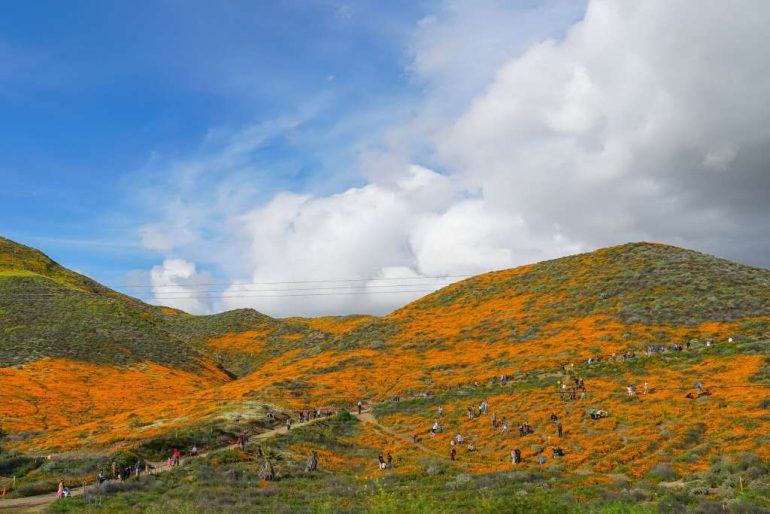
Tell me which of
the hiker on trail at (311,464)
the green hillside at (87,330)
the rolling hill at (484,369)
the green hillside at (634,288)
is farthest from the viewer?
the green hillside at (87,330)

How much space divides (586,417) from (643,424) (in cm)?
463

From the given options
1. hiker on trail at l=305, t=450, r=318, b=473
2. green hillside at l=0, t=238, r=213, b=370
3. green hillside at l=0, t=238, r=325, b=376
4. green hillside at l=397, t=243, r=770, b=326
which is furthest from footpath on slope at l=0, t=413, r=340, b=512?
green hillside at l=397, t=243, r=770, b=326

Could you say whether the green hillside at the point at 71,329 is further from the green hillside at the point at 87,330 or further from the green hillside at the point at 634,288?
the green hillside at the point at 634,288

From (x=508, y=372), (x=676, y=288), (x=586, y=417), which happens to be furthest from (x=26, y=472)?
(x=676, y=288)

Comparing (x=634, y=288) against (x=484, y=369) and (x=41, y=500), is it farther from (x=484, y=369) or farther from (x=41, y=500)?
(x=41, y=500)

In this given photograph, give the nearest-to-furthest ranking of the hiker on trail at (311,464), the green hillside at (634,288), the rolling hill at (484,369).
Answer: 1. the rolling hill at (484,369)
2. the hiker on trail at (311,464)
3. the green hillside at (634,288)

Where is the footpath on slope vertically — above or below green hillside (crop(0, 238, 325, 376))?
below

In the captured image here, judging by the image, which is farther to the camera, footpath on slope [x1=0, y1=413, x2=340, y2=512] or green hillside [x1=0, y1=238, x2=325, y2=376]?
green hillside [x1=0, y1=238, x2=325, y2=376]

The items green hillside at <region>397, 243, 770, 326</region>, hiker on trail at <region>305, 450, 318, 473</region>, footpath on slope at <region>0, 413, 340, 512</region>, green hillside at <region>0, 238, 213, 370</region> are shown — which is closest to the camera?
footpath on slope at <region>0, 413, 340, 512</region>

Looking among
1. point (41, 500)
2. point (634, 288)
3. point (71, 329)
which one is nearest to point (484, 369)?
point (634, 288)

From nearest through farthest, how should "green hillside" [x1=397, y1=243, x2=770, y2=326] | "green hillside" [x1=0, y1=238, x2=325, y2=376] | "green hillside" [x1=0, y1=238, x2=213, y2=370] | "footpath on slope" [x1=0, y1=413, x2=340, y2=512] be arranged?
"footpath on slope" [x1=0, y1=413, x2=340, y2=512] < "green hillside" [x1=397, y1=243, x2=770, y2=326] < "green hillside" [x1=0, y1=238, x2=213, y2=370] < "green hillside" [x1=0, y1=238, x2=325, y2=376]

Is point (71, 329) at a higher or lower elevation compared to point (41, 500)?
higher

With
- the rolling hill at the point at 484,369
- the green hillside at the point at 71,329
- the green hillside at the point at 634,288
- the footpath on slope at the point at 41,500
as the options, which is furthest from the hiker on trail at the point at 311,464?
the green hillside at the point at 71,329

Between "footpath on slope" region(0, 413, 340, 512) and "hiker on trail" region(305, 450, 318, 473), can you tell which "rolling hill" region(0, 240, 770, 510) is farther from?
"footpath on slope" region(0, 413, 340, 512)
